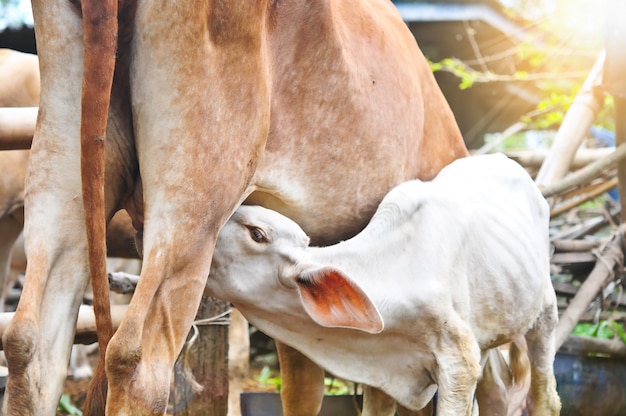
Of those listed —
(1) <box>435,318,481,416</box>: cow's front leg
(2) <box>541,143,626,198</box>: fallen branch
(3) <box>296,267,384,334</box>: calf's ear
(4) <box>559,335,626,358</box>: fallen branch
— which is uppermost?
(3) <box>296,267,384,334</box>: calf's ear

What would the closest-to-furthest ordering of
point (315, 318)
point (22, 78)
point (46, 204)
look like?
1. point (46, 204)
2. point (315, 318)
3. point (22, 78)

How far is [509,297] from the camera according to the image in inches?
125

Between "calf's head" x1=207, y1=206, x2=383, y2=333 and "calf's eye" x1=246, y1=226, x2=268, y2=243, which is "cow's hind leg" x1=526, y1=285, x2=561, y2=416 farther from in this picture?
"calf's eye" x1=246, y1=226, x2=268, y2=243

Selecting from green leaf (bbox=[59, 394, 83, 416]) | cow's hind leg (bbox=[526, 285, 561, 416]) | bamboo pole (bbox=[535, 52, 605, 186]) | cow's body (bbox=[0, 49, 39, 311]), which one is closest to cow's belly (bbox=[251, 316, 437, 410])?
cow's hind leg (bbox=[526, 285, 561, 416])

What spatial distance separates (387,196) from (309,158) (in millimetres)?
403

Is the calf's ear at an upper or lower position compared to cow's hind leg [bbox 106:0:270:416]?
lower

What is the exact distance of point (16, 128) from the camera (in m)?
3.09

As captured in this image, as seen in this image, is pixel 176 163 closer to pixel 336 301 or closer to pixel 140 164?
pixel 140 164

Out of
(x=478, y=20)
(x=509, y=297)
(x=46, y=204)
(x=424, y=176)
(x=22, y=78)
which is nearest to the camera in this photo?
(x=46, y=204)

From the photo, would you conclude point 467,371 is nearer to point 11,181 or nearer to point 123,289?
point 123,289

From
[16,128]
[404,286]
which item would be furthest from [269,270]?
[16,128]

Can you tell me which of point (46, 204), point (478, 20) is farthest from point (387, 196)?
point (478, 20)

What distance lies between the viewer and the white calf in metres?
2.78

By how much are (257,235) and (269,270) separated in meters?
0.13
